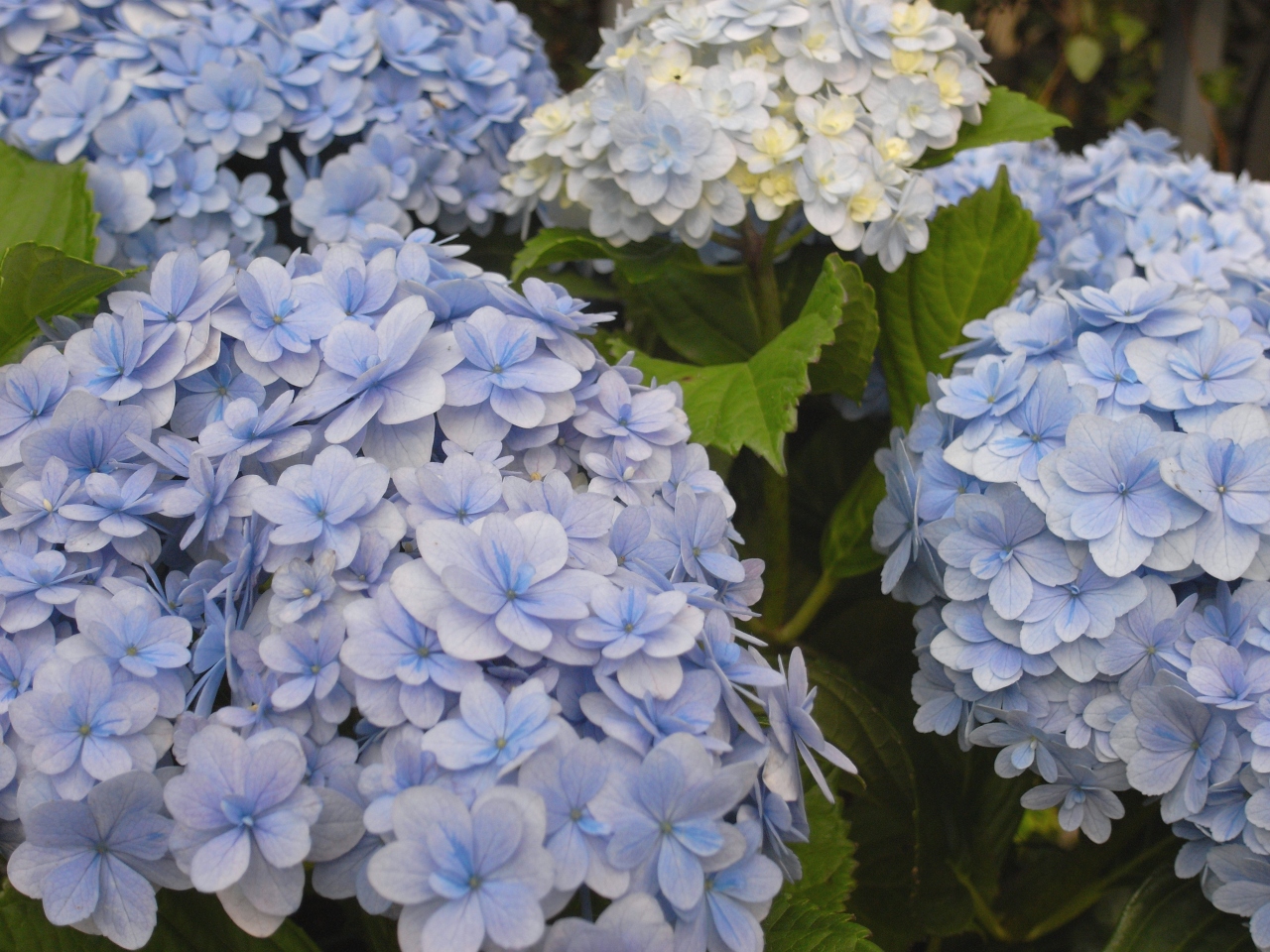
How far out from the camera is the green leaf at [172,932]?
2.08 feet

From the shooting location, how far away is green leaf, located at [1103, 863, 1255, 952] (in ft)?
2.81

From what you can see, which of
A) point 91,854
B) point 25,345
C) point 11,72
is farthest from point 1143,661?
point 11,72

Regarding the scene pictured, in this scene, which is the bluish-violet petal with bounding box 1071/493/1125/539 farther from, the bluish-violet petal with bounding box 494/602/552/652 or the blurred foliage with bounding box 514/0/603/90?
the blurred foliage with bounding box 514/0/603/90

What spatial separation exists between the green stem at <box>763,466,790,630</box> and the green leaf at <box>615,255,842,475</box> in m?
0.16

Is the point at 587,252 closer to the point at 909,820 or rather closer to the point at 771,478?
the point at 771,478

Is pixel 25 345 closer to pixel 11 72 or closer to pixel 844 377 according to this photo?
pixel 11 72

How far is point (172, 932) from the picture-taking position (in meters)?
0.70

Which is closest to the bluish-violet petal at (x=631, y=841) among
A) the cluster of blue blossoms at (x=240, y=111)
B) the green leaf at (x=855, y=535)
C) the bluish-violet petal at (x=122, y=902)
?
the bluish-violet petal at (x=122, y=902)

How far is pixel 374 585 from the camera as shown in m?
0.62

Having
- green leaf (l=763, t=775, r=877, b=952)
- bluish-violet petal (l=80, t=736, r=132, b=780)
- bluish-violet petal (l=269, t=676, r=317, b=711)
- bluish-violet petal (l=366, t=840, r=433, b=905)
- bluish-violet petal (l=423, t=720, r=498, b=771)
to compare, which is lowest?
green leaf (l=763, t=775, r=877, b=952)

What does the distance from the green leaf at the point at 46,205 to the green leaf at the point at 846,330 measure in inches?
26.7

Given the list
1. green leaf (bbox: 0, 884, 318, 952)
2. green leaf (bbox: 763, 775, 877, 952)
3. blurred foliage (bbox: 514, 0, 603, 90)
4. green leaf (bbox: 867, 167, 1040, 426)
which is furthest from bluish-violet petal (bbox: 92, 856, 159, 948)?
blurred foliage (bbox: 514, 0, 603, 90)

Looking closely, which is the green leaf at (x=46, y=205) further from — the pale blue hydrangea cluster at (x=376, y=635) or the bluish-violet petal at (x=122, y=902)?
the bluish-violet petal at (x=122, y=902)

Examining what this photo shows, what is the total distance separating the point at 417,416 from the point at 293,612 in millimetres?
158
